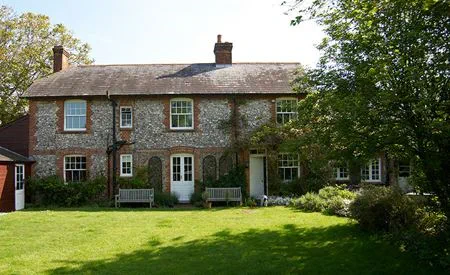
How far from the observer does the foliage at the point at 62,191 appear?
861 inches

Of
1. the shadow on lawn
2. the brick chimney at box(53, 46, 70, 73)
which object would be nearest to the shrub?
the shadow on lawn

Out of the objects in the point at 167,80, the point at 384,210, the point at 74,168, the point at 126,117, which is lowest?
the point at 384,210

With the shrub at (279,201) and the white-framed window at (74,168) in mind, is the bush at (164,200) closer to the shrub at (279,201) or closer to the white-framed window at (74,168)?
the white-framed window at (74,168)

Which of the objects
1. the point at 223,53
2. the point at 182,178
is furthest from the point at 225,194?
the point at 223,53

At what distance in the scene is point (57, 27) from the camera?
121 ft

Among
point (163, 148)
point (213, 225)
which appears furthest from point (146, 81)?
point (213, 225)

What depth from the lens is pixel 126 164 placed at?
23.3m

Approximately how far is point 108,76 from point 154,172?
682 centimetres

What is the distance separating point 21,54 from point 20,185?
16.9 meters

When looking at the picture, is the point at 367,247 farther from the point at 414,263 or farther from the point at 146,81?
the point at 146,81

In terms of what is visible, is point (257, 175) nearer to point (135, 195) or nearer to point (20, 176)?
point (135, 195)

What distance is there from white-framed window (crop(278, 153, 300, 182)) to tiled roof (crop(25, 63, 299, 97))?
12.4ft

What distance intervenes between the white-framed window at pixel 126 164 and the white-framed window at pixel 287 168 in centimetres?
819

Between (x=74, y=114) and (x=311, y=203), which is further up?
(x=74, y=114)
